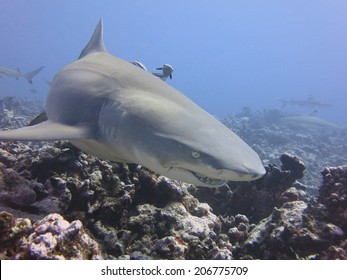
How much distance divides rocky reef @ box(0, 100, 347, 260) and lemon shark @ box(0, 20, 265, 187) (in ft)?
1.64

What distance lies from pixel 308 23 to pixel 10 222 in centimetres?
21616

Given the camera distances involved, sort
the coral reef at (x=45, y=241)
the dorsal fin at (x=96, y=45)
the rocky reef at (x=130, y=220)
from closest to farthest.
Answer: the coral reef at (x=45, y=241), the rocky reef at (x=130, y=220), the dorsal fin at (x=96, y=45)

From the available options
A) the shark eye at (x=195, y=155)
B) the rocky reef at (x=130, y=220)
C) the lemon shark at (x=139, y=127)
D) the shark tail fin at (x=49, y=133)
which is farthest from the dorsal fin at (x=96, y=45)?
the shark eye at (x=195, y=155)

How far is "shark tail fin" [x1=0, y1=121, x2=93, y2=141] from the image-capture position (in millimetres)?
3318

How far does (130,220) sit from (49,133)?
1322 millimetres

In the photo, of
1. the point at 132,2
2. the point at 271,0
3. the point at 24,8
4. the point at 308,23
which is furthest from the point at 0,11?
the point at 308,23

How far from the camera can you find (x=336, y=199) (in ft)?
11.3

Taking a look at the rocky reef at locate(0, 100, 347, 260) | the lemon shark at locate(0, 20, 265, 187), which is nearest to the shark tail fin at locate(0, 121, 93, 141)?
the lemon shark at locate(0, 20, 265, 187)

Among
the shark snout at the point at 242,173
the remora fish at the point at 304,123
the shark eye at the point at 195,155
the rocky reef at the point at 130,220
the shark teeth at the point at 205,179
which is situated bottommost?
the remora fish at the point at 304,123

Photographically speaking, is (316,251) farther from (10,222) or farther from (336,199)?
(10,222)

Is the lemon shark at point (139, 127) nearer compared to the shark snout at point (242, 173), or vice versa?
the shark snout at point (242, 173)

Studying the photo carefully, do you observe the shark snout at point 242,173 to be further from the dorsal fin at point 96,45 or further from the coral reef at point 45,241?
the dorsal fin at point 96,45

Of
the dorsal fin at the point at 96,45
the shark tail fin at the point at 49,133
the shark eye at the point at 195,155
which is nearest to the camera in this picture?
the shark eye at the point at 195,155

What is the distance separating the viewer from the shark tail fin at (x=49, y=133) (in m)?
3.32
